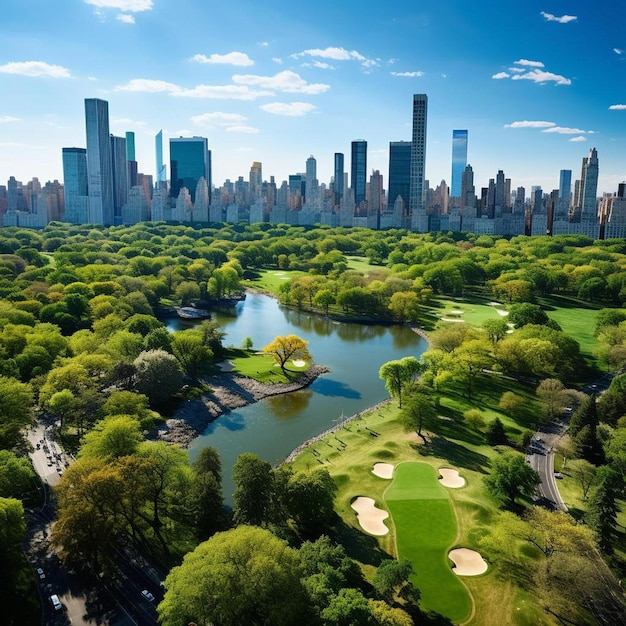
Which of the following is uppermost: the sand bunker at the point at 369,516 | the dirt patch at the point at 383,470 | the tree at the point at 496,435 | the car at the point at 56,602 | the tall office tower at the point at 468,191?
the tall office tower at the point at 468,191

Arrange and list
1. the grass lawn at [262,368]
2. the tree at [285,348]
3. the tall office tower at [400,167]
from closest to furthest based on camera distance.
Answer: the grass lawn at [262,368] → the tree at [285,348] → the tall office tower at [400,167]

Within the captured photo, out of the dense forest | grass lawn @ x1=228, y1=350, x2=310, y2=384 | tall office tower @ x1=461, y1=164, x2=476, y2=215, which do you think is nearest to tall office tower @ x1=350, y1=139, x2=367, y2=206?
tall office tower @ x1=461, y1=164, x2=476, y2=215

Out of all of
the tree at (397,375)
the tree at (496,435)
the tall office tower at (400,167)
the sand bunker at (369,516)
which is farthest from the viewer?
the tall office tower at (400,167)

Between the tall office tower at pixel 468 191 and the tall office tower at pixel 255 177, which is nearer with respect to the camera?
the tall office tower at pixel 468 191

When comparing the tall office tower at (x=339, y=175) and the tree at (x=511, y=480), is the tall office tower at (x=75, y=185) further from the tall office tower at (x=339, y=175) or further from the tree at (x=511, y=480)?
the tree at (x=511, y=480)

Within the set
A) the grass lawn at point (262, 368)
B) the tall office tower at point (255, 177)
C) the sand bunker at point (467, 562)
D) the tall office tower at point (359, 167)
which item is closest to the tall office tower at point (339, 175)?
the tall office tower at point (359, 167)

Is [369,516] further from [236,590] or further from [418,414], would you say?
[236,590]

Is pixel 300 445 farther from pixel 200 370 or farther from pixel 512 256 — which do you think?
pixel 512 256
